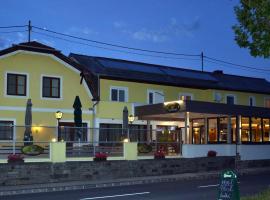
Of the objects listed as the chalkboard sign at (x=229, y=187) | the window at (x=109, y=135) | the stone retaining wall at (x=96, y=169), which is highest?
the window at (x=109, y=135)

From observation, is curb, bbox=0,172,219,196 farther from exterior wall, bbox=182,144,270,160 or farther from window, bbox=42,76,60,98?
window, bbox=42,76,60,98

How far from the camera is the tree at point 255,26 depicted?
14.6 meters

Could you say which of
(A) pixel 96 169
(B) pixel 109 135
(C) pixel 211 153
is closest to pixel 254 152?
(C) pixel 211 153

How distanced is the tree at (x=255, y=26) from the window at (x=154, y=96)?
22.8 meters

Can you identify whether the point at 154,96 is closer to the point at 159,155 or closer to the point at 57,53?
the point at 57,53

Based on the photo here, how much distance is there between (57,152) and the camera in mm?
23359

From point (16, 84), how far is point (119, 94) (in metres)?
8.08

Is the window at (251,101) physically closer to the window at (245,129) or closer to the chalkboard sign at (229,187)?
the window at (245,129)

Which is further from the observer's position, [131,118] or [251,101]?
[251,101]

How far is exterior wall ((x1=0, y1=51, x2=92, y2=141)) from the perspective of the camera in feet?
104

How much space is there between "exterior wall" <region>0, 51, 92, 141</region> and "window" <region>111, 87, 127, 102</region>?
1.96 metres

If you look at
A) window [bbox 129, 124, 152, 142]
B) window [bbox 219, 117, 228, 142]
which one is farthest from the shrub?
window [bbox 219, 117, 228, 142]

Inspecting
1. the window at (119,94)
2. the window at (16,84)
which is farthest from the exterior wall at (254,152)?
the window at (16,84)

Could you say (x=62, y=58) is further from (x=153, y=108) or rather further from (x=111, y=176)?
(x=111, y=176)
